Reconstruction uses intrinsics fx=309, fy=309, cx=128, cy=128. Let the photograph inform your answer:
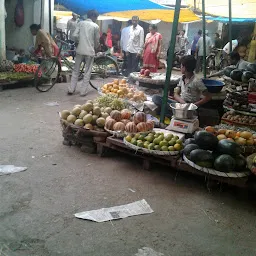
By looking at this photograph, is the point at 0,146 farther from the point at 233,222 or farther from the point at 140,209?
the point at 233,222

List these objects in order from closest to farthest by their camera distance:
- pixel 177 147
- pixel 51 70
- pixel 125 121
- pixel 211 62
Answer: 1. pixel 177 147
2. pixel 125 121
3. pixel 51 70
4. pixel 211 62

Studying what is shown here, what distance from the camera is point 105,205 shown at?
3.38 meters

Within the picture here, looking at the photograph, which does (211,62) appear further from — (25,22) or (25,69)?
(25,69)

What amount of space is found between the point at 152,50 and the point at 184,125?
6431mm

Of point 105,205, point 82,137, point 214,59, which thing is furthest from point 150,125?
point 214,59

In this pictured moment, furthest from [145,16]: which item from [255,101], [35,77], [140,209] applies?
[140,209]

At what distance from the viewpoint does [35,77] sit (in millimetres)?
8453

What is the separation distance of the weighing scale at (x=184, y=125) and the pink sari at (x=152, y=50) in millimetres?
6316

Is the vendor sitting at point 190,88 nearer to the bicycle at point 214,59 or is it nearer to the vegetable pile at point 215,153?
the vegetable pile at point 215,153

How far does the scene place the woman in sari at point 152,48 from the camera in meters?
10.3

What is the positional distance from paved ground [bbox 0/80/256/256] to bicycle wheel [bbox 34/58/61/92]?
3.95m

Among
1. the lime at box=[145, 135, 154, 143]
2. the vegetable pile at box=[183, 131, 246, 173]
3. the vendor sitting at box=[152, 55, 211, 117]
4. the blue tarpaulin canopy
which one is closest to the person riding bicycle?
the blue tarpaulin canopy

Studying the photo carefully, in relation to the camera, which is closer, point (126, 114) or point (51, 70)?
point (126, 114)

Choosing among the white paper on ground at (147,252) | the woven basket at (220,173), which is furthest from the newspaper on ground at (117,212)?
the woven basket at (220,173)
